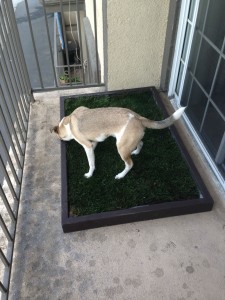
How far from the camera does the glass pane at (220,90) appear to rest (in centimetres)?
287

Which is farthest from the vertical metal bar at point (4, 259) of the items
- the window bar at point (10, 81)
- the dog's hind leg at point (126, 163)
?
the window bar at point (10, 81)

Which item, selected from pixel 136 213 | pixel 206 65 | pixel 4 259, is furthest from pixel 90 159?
pixel 206 65

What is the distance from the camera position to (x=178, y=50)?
3750 mm

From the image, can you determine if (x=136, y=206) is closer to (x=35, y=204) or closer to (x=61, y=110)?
(x=35, y=204)

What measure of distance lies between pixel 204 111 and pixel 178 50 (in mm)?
934

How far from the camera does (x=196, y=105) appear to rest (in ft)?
11.7

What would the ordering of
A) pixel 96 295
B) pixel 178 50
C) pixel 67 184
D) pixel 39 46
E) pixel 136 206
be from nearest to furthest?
pixel 96 295, pixel 136 206, pixel 67 184, pixel 178 50, pixel 39 46

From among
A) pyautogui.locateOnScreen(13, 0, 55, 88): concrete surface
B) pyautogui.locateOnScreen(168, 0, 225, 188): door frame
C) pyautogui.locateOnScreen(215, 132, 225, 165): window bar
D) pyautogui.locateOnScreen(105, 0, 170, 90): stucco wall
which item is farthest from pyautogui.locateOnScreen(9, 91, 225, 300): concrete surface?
pyautogui.locateOnScreen(13, 0, 55, 88): concrete surface

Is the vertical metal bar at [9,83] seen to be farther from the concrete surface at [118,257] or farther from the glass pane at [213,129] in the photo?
the glass pane at [213,129]

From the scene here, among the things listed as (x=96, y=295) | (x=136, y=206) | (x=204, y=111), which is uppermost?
(x=204, y=111)

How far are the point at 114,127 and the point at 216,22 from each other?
145 centimetres

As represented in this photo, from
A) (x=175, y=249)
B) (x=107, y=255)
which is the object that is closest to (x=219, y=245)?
(x=175, y=249)

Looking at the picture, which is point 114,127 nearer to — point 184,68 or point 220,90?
point 220,90

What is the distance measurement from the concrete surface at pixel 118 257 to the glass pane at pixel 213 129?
0.53m
